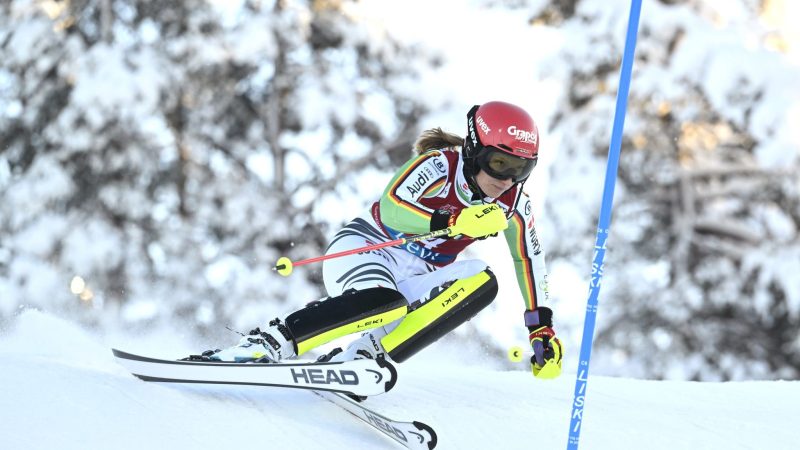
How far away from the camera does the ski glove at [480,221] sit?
3311mm

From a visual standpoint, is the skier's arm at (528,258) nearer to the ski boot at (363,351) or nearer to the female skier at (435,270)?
the female skier at (435,270)

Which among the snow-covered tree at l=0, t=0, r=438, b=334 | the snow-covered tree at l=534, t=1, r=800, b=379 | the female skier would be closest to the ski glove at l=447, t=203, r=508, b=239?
the female skier

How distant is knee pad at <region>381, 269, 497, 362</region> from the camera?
3443 millimetres

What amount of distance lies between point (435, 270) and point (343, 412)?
2.27 feet

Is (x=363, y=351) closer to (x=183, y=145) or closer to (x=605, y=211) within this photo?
(x=605, y=211)

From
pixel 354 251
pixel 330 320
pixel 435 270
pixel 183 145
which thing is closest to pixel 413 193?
pixel 354 251

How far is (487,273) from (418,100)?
8805 millimetres

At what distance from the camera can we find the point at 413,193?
3.54 m

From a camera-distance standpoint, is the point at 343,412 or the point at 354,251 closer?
the point at 343,412

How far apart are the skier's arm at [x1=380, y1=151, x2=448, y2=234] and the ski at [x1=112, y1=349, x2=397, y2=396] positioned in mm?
517

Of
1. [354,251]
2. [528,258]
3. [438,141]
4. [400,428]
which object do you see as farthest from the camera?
[438,141]

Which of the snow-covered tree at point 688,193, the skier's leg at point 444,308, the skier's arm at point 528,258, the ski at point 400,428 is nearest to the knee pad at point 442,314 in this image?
the skier's leg at point 444,308

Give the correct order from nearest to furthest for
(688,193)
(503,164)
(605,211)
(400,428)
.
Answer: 1. (605,211)
2. (400,428)
3. (503,164)
4. (688,193)

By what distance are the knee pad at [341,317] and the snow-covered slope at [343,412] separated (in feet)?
0.90
